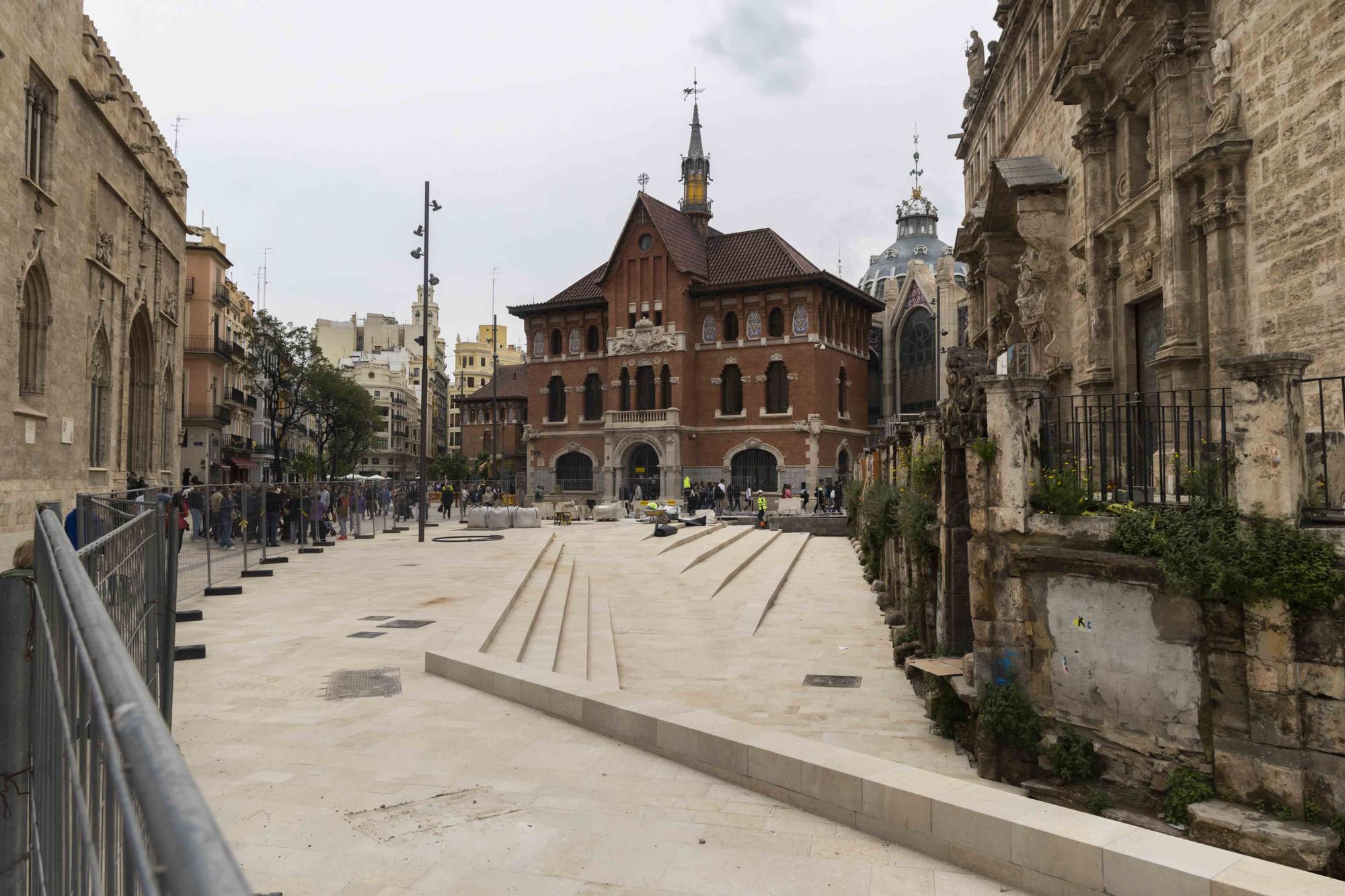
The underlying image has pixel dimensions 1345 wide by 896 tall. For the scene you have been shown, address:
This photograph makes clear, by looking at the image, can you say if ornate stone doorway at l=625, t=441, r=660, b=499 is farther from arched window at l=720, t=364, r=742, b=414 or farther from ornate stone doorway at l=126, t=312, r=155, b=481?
ornate stone doorway at l=126, t=312, r=155, b=481

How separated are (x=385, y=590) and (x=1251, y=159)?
14.0 m

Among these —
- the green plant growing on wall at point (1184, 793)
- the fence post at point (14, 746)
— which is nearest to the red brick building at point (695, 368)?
the green plant growing on wall at point (1184, 793)

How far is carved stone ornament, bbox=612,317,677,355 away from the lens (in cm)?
5006

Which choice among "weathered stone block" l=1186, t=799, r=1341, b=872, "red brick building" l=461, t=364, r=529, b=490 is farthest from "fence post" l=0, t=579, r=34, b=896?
"red brick building" l=461, t=364, r=529, b=490

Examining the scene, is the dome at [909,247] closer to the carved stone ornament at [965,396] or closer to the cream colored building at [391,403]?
the cream colored building at [391,403]

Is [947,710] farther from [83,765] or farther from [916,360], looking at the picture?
[916,360]

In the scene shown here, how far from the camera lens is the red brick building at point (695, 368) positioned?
4778cm

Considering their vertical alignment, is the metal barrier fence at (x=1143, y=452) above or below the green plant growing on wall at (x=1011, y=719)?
above

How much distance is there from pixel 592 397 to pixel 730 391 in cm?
897

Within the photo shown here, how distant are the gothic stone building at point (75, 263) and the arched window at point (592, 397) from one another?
26.4 m

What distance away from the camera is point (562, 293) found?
55.9 metres

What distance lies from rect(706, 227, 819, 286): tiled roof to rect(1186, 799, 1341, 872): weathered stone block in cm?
4354

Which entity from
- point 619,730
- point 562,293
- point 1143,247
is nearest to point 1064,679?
point 619,730

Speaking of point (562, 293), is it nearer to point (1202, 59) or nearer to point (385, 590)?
point (385, 590)
